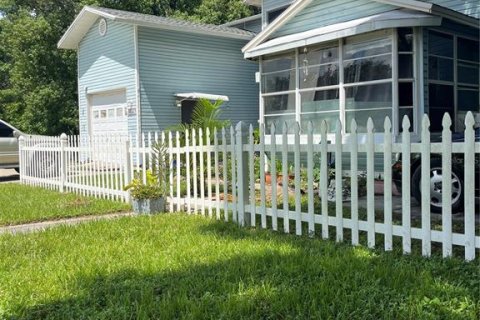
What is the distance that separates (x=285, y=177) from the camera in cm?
564

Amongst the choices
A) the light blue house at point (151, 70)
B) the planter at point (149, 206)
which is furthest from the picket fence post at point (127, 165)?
the light blue house at point (151, 70)

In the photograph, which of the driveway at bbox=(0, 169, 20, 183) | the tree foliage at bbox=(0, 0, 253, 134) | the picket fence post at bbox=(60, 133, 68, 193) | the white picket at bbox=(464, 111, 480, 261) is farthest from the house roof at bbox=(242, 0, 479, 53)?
the tree foliage at bbox=(0, 0, 253, 134)

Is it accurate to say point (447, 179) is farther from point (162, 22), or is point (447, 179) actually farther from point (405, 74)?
point (162, 22)

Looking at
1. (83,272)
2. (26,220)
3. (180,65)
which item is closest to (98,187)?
(26,220)

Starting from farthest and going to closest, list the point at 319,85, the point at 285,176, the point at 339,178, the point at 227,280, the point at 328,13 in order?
the point at 328,13
the point at 319,85
the point at 285,176
the point at 339,178
the point at 227,280

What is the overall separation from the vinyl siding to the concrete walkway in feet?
32.0

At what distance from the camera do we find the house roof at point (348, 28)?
1012 cm

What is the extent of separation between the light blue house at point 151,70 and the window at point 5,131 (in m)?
3.90

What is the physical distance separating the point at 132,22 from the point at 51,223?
10.8 metres

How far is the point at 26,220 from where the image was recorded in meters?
7.19

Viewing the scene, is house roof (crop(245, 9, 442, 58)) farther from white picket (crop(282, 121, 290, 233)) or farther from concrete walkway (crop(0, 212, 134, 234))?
concrete walkway (crop(0, 212, 134, 234))

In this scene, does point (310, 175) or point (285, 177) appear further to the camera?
point (285, 177)

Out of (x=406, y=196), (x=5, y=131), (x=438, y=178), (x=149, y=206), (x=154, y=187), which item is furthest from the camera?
(x=5, y=131)

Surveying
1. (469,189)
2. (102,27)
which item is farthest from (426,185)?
(102,27)
